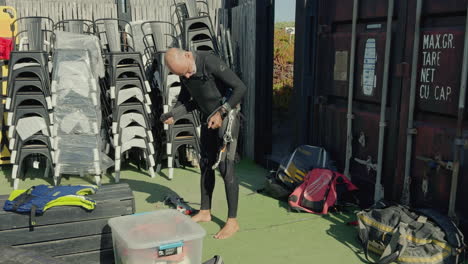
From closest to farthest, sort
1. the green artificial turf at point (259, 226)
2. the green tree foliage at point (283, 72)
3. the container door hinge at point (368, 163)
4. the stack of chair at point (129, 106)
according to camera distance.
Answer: the green artificial turf at point (259, 226) < the container door hinge at point (368, 163) < the stack of chair at point (129, 106) < the green tree foliage at point (283, 72)

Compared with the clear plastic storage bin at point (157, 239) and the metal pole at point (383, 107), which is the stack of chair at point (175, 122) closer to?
the metal pole at point (383, 107)

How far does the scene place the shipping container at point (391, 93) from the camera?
13.6 feet

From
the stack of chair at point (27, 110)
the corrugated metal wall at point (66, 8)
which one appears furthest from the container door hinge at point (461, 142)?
the corrugated metal wall at point (66, 8)

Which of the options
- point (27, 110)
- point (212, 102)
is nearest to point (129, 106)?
point (27, 110)

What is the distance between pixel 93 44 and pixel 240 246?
4.22 meters

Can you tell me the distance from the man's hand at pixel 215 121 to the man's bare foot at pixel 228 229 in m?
1.05

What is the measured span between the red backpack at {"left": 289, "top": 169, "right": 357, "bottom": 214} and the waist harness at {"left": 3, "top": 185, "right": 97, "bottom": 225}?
2400 millimetres

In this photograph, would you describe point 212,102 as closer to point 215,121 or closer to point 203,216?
point 215,121

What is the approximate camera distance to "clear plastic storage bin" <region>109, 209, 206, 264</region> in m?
3.26

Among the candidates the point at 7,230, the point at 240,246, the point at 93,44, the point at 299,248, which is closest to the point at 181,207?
the point at 240,246

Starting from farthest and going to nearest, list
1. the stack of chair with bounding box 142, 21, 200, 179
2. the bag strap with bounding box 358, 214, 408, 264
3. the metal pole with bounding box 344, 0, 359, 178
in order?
the stack of chair with bounding box 142, 21, 200, 179
the metal pole with bounding box 344, 0, 359, 178
the bag strap with bounding box 358, 214, 408, 264

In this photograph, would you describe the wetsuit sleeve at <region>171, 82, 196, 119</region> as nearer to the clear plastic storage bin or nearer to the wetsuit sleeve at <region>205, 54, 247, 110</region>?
the wetsuit sleeve at <region>205, 54, 247, 110</region>

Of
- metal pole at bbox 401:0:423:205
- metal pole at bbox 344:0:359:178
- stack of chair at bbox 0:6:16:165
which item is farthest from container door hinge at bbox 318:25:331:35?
stack of chair at bbox 0:6:16:165

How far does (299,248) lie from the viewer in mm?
4410
